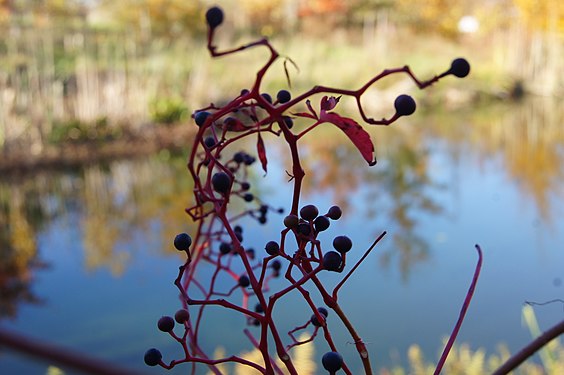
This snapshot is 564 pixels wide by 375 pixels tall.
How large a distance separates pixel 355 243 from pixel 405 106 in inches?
97.5

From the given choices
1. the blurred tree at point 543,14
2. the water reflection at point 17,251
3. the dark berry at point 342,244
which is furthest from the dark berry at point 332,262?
the blurred tree at point 543,14

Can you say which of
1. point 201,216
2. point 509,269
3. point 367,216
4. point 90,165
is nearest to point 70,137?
point 90,165

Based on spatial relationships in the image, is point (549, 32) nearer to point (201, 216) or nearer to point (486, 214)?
point (486, 214)

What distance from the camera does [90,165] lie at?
493 cm

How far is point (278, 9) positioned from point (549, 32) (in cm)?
520

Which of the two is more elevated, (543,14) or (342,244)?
(543,14)

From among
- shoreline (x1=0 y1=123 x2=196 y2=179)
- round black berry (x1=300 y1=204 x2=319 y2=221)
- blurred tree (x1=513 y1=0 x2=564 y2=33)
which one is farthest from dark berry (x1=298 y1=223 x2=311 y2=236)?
blurred tree (x1=513 y1=0 x2=564 y2=33)

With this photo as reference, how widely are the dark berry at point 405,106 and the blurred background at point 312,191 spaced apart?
0.08m

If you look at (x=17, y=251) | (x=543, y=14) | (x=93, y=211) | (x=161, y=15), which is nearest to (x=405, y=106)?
(x=17, y=251)

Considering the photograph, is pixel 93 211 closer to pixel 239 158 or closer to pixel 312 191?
pixel 312 191

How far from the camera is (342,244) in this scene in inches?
9.5

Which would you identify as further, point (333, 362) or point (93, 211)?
point (93, 211)

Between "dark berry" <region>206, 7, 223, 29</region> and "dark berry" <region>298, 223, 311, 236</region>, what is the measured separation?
0.07 m

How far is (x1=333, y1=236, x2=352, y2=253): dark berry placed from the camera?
24 cm
